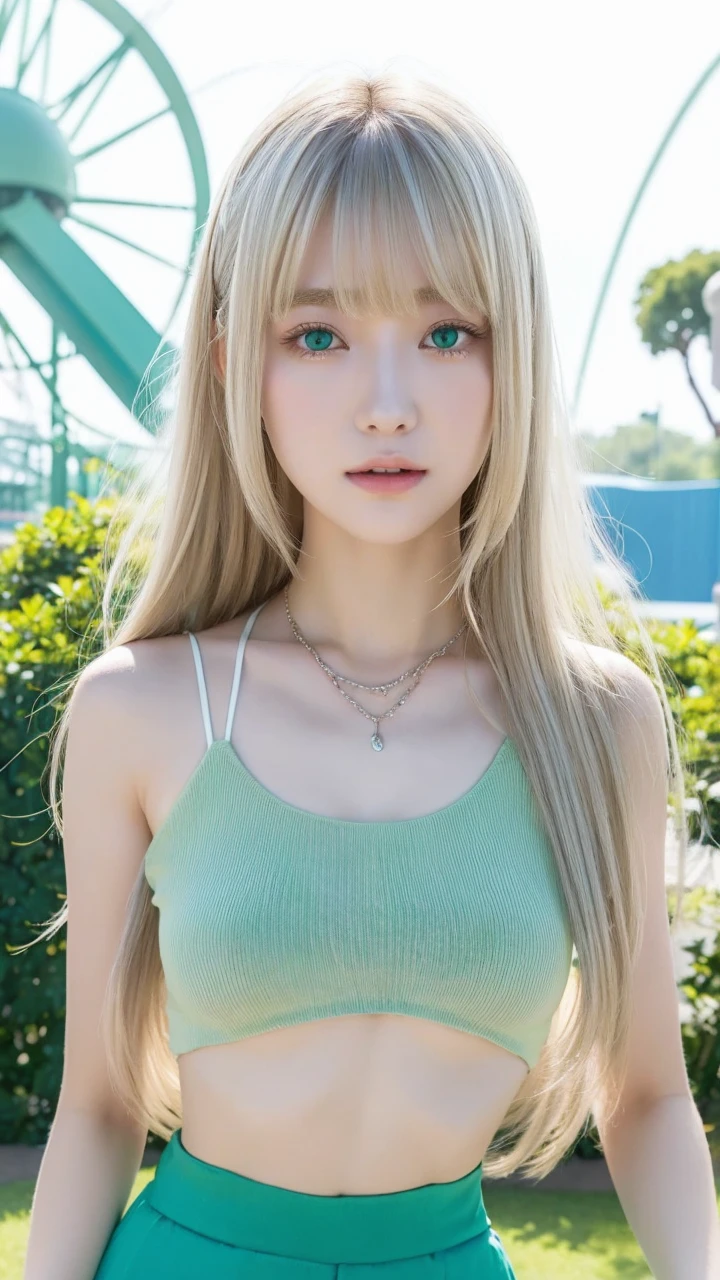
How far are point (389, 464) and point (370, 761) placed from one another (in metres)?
0.33

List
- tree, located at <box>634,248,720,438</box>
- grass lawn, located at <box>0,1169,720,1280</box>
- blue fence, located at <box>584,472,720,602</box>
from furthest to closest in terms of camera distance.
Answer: tree, located at <box>634,248,720,438</box> < blue fence, located at <box>584,472,720,602</box> < grass lawn, located at <box>0,1169,720,1280</box>

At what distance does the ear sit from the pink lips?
0.27m

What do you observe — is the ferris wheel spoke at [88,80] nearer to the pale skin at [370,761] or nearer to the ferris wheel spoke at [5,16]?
the ferris wheel spoke at [5,16]

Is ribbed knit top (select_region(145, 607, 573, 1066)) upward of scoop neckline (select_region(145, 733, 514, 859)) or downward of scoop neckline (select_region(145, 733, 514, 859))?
downward

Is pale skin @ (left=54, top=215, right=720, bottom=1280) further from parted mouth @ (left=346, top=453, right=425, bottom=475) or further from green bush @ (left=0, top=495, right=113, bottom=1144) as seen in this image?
green bush @ (left=0, top=495, right=113, bottom=1144)


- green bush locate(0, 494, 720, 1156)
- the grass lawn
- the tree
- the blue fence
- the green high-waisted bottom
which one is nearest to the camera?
the green high-waisted bottom

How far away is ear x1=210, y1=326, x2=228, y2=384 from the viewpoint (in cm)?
155

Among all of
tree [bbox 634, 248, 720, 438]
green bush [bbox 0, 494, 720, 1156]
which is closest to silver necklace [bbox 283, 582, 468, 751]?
green bush [bbox 0, 494, 720, 1156]

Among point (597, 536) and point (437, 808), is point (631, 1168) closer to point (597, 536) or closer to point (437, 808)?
point (437, 808)

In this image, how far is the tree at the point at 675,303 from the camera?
1379 inches

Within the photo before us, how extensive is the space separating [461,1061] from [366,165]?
920 mm

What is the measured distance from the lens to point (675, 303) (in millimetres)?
35594

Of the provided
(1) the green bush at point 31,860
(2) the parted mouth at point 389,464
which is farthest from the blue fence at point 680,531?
(2) the parted mouth at point 389,464

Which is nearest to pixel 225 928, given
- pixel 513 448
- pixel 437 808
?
pixel 437 808
